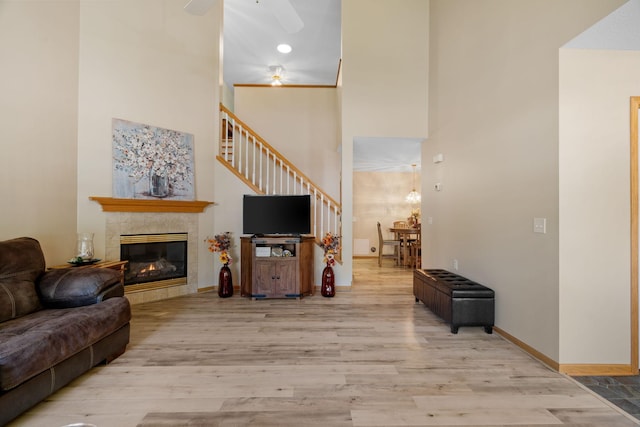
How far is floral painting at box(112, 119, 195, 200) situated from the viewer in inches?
143

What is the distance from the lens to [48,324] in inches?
72.2

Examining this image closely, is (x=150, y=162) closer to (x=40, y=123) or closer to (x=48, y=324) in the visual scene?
(x=40, y=123)

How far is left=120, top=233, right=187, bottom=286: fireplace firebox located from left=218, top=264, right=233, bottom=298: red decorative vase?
602 mm

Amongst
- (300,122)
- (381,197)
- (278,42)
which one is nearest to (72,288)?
(300,122)

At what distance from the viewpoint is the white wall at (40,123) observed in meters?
2.71

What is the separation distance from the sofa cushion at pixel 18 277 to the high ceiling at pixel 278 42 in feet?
12.8

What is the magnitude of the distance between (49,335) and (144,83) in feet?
11.1

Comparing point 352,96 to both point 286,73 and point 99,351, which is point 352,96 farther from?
point 99,351

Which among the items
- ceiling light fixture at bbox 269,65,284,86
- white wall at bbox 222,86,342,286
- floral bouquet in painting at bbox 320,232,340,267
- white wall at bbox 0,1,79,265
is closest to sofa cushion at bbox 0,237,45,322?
white wall at bbox 0,1,79,265

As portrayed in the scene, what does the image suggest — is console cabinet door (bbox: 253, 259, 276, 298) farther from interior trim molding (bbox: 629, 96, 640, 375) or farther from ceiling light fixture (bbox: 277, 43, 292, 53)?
ceiling light fixture (bbox: 277, 43, 292, 53)

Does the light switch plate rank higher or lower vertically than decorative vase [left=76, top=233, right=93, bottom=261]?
higher

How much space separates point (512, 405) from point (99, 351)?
2.92 metres

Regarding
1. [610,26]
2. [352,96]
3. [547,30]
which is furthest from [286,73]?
[610,26]

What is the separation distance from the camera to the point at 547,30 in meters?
2.28
